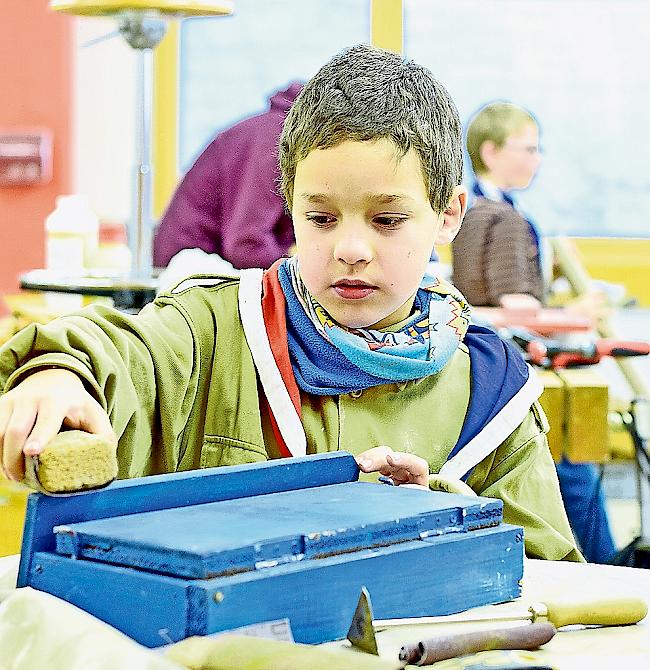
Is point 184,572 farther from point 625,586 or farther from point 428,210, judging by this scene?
point 428,210

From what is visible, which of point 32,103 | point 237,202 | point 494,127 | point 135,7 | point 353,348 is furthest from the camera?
point 32,103

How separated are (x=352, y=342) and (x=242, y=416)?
14 centimetres

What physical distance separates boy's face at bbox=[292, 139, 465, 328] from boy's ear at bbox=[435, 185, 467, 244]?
9cm

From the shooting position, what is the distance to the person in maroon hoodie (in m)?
3.34

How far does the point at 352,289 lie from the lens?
4.43ft

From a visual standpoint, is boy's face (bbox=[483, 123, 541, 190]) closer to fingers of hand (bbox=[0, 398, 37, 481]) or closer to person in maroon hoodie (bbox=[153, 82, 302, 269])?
person in maroon hoodie (bbox=[153, 82, 302, 269])

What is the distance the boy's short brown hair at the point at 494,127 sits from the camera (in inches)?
178

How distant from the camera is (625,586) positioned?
1.09 meters

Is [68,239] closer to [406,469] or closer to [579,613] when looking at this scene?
[406,469]

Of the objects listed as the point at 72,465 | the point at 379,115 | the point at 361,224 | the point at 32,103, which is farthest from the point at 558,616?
the point at 32,103

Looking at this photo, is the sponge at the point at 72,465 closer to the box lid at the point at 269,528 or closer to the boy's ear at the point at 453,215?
the box lid at the point at 269,528

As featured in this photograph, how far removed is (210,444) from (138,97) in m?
1.91

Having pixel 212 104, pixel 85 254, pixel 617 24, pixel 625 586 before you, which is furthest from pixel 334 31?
pixel 625 586

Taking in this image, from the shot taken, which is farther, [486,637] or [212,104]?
[212,104]
